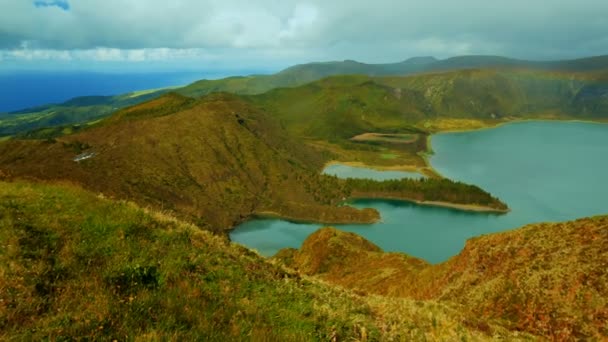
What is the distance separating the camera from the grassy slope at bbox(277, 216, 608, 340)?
21.0 m

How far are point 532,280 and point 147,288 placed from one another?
26.5m

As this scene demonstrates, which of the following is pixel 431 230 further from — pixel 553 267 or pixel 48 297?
pixel 48 297

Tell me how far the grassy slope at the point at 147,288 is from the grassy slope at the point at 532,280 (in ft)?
28.7

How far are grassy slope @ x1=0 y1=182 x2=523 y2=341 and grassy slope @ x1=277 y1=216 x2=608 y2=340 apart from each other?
8753 mm

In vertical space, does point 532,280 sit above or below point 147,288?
below

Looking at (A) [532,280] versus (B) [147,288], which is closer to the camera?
(B) [147,288]

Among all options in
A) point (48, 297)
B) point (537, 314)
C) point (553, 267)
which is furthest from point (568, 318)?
point (48, 297)

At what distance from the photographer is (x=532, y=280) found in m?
25.4

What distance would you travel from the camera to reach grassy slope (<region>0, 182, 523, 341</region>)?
7.37 meters

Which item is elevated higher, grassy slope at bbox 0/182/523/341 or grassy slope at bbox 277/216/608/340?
grassy slope at bbox 0/182/523/341

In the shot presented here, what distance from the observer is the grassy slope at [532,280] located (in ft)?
69.1

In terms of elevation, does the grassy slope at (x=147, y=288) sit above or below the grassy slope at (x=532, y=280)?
above

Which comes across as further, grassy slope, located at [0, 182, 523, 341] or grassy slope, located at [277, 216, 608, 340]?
grassy slope, located at [277, 216, 608, 340]

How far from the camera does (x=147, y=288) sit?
907 centimetres
